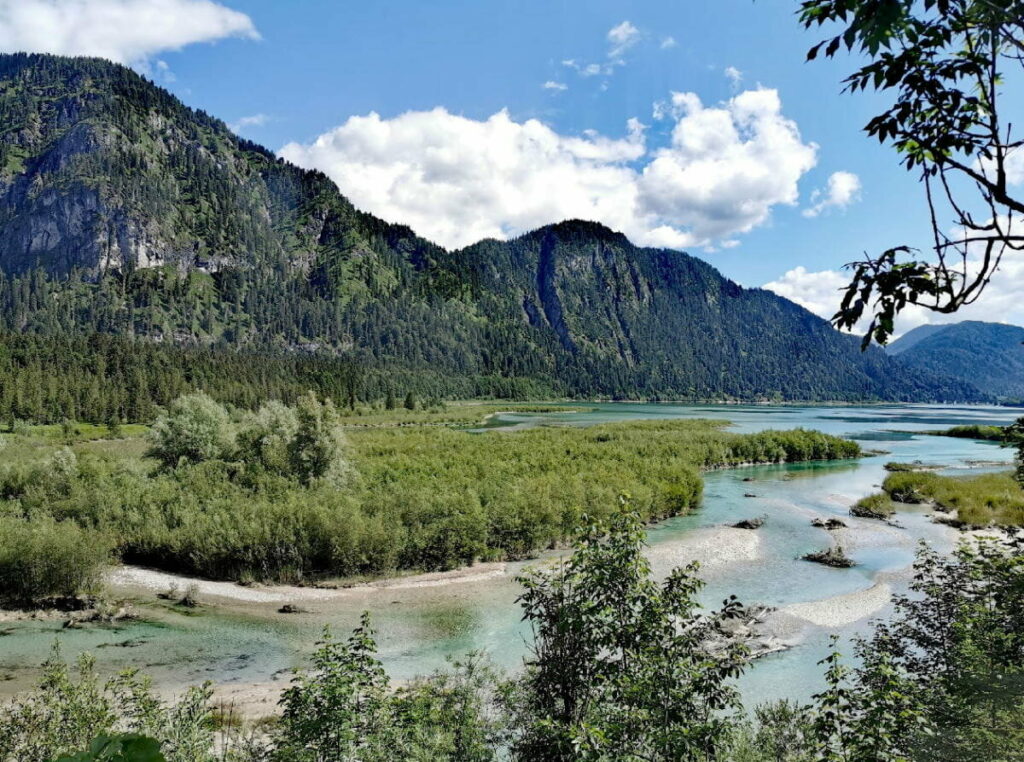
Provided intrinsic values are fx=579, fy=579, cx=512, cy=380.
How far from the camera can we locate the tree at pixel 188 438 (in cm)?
4350

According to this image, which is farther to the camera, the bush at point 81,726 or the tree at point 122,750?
the bush at point 81,726

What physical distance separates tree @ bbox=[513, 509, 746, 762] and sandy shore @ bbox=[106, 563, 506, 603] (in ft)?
60.2

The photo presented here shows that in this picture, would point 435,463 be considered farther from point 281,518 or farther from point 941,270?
point 941,270

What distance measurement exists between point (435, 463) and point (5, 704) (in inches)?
1363

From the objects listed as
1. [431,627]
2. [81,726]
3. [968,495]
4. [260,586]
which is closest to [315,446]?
[260,586]

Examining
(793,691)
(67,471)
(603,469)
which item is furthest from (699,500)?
(67,471)

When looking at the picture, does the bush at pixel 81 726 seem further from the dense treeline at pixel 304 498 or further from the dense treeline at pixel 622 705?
the dense treeline at pixel 304 498

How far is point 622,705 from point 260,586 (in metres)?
22.7

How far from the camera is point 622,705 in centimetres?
844

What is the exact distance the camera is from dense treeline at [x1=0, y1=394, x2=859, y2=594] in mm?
28203

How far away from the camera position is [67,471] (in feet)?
118

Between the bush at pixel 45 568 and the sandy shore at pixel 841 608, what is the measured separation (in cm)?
2868

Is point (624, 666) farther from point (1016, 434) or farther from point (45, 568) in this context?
point (45, 568)

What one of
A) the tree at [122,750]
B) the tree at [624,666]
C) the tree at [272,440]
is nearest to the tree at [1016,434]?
the tree at [624,666]
